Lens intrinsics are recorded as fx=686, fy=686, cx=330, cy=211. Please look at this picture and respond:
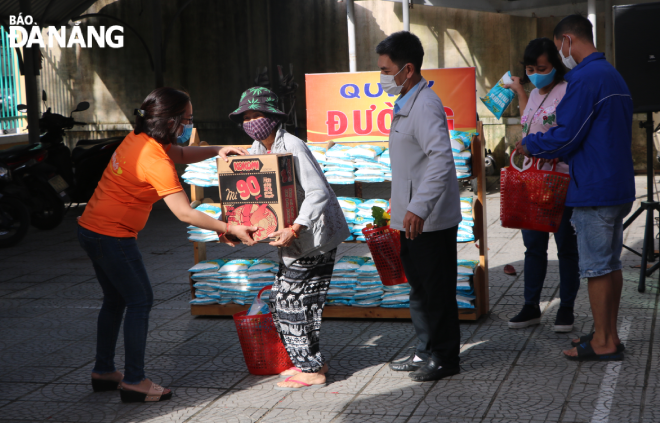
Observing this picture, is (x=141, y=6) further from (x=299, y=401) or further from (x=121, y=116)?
(x=299, y=401)

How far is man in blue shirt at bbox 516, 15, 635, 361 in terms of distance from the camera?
382cm

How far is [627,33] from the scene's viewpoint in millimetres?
5691

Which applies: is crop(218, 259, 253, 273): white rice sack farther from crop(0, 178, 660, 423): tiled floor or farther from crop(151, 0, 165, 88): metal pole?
crop(151, 0, 165, 88): metal pole

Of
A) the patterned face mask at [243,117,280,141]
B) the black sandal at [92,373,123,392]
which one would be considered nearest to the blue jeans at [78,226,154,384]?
the black sandal at [92,373,123,392]

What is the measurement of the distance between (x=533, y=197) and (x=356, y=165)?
4.38ft

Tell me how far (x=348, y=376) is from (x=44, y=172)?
6.68m

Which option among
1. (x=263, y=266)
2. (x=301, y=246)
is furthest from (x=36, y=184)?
(x=301, y=246)

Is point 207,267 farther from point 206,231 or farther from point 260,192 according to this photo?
point 260,192

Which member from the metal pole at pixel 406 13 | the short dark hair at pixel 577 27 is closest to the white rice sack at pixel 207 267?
the short dark hair at pixel 577 27

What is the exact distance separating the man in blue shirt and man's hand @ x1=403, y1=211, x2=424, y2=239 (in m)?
1.02

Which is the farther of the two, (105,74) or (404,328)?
(105,74)

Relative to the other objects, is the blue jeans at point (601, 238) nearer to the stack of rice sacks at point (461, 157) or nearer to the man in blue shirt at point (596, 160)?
the man in blue shirt at point (596, 160)

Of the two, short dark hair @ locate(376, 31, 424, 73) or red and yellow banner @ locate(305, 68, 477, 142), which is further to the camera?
red and yellow banner @ locate(305, 68, 477, 142)

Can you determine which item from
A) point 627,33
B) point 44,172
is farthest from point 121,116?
point 627,33
